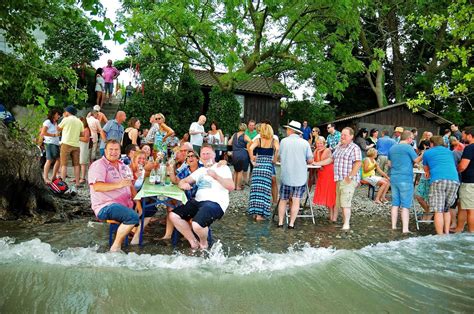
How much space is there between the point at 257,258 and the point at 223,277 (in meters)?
0.71

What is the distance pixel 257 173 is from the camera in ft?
25.6

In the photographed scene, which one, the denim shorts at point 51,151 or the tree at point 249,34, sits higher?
the tree at point 249,34

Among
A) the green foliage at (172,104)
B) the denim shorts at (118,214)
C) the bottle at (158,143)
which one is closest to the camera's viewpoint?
the denim shorts at (118,214)

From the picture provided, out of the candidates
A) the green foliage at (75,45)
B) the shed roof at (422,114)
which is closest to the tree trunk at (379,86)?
the shed roof at (422,114)

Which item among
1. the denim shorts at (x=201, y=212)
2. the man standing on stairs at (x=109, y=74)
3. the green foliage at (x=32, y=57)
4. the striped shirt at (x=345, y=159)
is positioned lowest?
the denim shorts at (x=201, y=212)

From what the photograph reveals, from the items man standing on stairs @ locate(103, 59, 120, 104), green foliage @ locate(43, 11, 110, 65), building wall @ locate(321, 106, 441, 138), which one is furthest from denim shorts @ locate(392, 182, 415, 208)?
building wall @ locate(321, 106, 441, 138)

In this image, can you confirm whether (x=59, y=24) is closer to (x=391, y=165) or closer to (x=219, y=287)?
(x=219, y=287)

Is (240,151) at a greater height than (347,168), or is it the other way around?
(240,151)

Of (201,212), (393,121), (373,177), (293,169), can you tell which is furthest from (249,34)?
(393,121)

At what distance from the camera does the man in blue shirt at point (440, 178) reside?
7285 mm

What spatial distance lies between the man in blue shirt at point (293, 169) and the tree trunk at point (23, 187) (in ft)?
12.4

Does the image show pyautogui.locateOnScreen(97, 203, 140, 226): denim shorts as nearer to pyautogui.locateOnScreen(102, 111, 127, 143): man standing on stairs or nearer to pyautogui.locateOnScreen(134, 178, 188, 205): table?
pyautogui.locateOnScreen(134, 178, 188, 205): table

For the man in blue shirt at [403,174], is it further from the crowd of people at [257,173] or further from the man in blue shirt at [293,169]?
the man in blue shirt at [293,169]

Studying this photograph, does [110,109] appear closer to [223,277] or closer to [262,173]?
[262,173]
